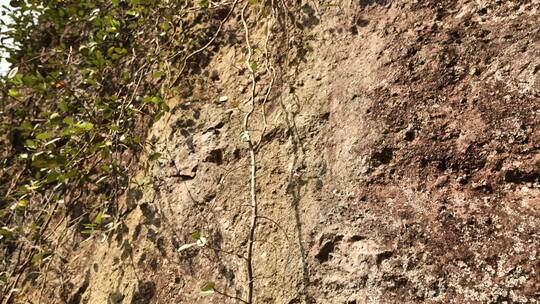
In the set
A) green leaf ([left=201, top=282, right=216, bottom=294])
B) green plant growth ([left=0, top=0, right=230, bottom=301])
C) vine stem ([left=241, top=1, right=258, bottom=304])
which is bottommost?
green leaf ([left=201, top=282, right=216, bottom=294])

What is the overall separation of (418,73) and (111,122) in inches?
57.8

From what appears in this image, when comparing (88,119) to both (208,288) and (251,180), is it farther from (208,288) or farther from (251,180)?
(208,288)

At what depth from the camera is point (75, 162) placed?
2.17 meters

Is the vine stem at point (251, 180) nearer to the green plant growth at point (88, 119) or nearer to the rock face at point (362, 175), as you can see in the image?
the rock face at point (362, 175)

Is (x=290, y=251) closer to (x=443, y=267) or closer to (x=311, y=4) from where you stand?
(x=443, y=267)

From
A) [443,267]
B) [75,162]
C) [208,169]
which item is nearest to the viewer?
[443,267]

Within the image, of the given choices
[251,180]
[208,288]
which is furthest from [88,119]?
[208,288]

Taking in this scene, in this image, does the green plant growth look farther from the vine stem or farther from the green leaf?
the green leaf

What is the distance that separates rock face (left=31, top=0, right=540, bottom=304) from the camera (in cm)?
113

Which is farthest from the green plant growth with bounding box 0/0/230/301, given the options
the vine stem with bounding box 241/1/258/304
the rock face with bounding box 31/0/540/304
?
the vine stem with bounding box 241/1/258/304

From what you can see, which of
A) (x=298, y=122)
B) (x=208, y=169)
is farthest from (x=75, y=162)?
(x=298, y=122)

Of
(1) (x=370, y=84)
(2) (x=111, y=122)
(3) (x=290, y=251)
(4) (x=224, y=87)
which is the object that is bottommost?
(3) (x=290, y=251)

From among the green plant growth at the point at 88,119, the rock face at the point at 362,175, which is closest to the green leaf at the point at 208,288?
the rock face at the point at 362,175

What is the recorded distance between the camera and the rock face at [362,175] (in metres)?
1.13
